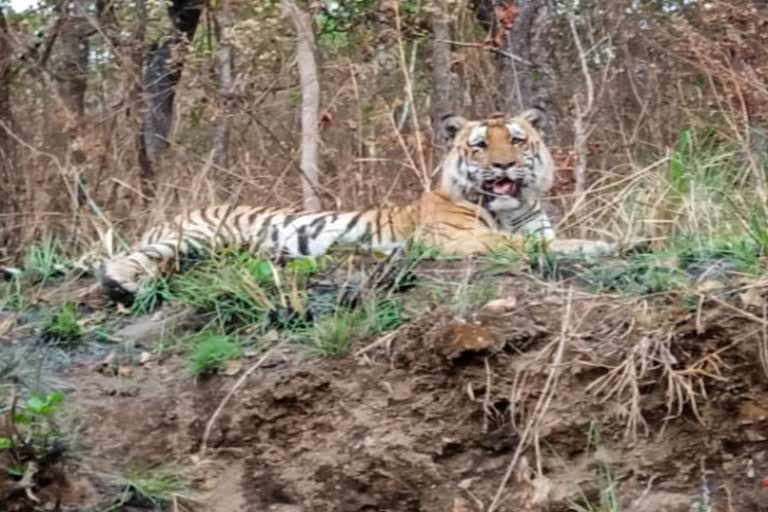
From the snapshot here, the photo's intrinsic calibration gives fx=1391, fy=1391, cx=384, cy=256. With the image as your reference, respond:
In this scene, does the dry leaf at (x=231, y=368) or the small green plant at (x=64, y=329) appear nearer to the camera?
the dry leaf at (x=231, y=368)

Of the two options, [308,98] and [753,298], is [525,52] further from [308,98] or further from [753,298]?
[753,298]

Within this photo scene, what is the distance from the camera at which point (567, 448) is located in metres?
4.58

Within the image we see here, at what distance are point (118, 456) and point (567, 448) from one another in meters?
1.56

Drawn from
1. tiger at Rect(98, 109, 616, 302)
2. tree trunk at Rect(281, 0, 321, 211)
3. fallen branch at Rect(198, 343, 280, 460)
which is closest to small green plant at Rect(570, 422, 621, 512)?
fallen branch at Rect(198, 343, 280, 460)

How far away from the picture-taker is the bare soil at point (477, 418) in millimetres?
4469

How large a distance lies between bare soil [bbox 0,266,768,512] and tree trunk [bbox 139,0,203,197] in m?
3.24

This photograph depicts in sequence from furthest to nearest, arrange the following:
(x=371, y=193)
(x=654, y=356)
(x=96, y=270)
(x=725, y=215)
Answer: (x=371, y=193), (x=96, y=270), (x=725, y=215), (x=654, y=356)

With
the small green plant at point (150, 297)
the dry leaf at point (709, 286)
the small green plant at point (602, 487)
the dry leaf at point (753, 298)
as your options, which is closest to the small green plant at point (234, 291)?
the small green plant at point (150, 297)

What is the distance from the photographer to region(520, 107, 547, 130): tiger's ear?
22.4ft

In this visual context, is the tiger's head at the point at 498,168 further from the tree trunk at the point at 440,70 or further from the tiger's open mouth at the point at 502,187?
the tree trunk at the point at 440,70

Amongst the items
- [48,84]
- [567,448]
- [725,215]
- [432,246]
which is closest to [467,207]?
[432,246]

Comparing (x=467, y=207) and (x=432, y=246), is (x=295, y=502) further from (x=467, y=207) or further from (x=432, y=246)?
(x=467, y=207)

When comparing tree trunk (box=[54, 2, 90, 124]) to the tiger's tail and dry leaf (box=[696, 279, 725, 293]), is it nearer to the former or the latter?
the tiger's tail

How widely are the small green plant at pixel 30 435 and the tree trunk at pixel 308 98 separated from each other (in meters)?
2.92
